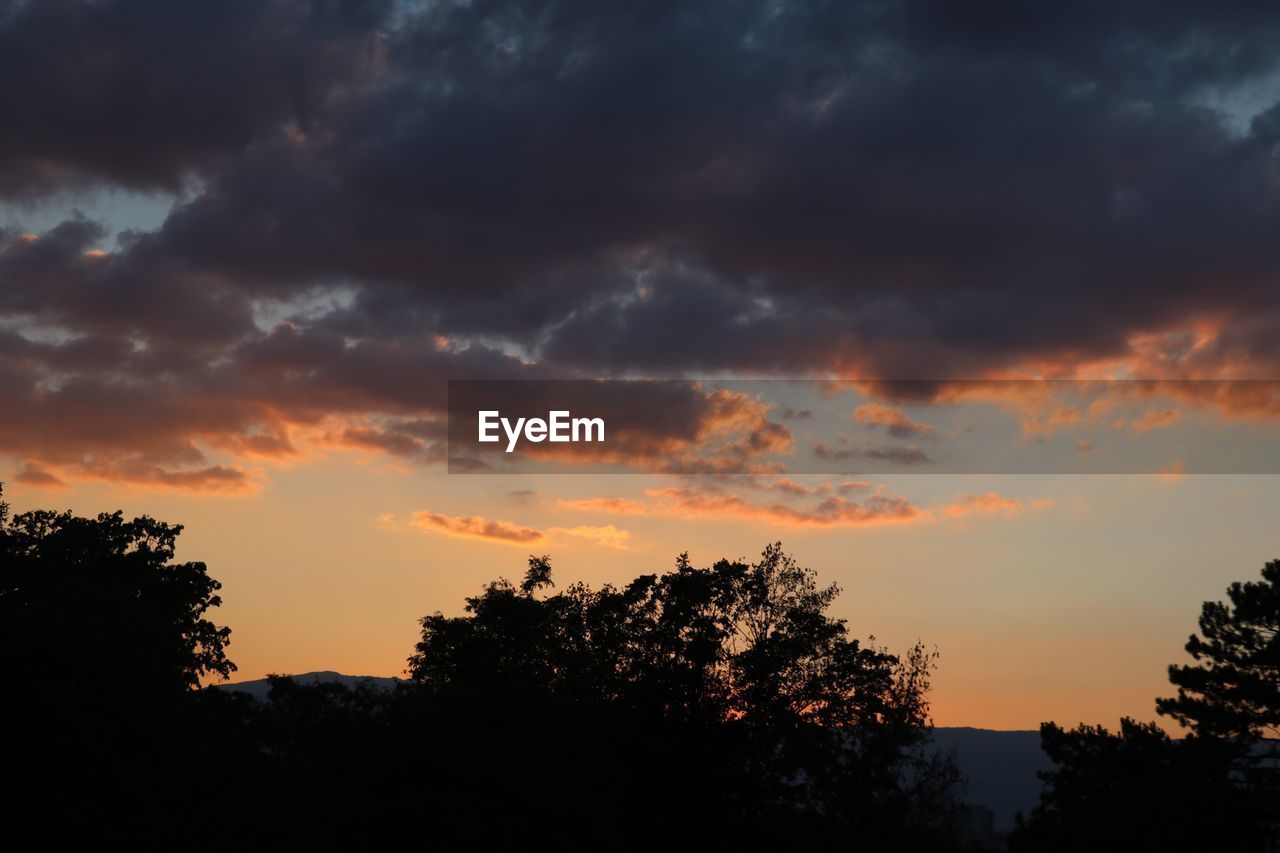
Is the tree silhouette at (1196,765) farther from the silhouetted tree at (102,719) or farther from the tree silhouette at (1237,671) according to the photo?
the silhouetted tree at (102,719)

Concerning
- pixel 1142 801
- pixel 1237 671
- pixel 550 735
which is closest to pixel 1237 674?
pixel 1237 671

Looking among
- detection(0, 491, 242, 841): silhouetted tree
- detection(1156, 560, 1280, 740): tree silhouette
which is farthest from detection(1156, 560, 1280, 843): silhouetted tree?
detection(0, 491, 242, 841): silhouetted tree

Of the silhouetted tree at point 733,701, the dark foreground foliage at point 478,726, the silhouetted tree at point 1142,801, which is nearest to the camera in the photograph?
the dark foreground foliage at point 478,726

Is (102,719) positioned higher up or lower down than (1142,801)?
higher up

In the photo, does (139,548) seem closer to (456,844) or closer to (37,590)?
(37,590)

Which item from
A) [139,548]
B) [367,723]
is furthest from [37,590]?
[367,723]

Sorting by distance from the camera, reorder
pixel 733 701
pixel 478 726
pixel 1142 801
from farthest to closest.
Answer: pixel 733 701
pixel 1142 801
pixel 478 726

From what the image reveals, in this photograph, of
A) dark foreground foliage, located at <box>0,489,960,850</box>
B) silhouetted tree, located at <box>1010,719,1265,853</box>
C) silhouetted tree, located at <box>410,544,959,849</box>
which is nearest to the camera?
dark foreground foliage, located at <box>0,489,960,850</box>

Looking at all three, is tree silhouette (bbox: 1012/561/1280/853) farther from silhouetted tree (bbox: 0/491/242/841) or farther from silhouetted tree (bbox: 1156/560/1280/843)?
silhouetted tree (bbox: 0/491/242/841)

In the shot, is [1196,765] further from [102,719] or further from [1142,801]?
[102,719]

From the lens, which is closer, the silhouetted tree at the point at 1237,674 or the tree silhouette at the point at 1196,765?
the tree silhouette at the point at 1196,765

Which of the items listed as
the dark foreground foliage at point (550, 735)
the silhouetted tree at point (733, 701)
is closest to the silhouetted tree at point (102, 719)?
the dark foreground foliage at point (550, 735)

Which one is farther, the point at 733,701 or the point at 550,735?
the point at 733,701

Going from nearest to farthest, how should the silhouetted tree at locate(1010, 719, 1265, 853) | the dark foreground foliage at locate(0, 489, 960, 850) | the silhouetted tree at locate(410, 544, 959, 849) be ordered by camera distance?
the dark foreground foliage at locate(0, 489, 960, 850)
the silhouetted tree at locate(1010, 719, 1265, 853)
the silhouetted tree at locate(410, 544, 959, 849)
